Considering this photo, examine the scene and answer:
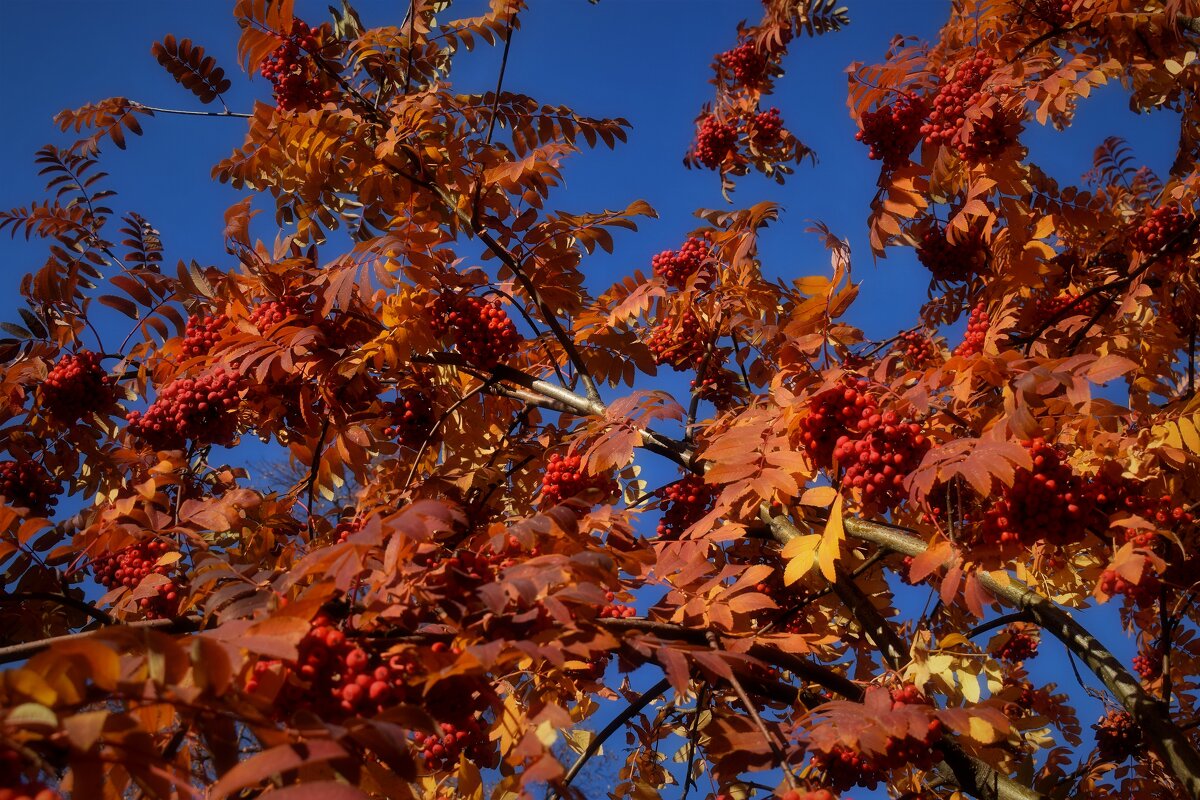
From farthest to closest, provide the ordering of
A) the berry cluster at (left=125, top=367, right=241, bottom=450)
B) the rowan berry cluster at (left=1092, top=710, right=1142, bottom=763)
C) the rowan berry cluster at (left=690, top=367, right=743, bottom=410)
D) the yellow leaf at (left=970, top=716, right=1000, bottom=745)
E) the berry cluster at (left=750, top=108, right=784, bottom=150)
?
the berry cluster at (left=750, top=108, right=784, bottom=150) → the rowan berry cluster at (left=1092, top=710, right=1142, bottom=763) → the rowan berry cluster at (left=690, top=367, right=743, bottom=410) → the berry cluster at (left=125, top=367, right=241, bottom=450) → the yellow leaf at (left=970, top=716, right=1000, bottom=745)

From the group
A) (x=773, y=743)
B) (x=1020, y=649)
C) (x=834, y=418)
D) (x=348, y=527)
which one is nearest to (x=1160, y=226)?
(x=834, y=418)

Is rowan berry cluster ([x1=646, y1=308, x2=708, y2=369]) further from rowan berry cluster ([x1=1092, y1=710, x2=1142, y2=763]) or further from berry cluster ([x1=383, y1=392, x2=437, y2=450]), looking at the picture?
rowan berry cluster ([x1=1092, y1=710, x2=1142, y2=763])

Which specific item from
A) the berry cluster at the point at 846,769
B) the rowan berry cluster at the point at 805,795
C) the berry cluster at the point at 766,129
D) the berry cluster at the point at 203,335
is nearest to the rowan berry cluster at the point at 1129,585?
the berry cluster at the point at 846,769

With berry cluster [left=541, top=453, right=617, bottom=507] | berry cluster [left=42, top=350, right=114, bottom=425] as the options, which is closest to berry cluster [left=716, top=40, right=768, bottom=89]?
berry cluster [left=541, top=453, right=617, bottom=507]

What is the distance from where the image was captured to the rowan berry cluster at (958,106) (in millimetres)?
3744

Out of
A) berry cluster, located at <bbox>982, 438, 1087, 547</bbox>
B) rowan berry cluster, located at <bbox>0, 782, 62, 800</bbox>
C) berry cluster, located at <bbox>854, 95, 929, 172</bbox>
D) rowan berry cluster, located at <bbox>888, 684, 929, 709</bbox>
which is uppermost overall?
berry cluster, located at <bbox>854, 95, 929, 172</bbox>

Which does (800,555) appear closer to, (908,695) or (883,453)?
(883,453)

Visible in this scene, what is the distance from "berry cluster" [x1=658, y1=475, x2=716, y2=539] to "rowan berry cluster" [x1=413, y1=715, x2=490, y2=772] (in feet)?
4.13

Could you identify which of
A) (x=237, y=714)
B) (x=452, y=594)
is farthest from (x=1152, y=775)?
(x=237, y=714)

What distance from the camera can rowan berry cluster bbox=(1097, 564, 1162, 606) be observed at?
8.40ft

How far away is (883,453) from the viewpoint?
2475 millimetres

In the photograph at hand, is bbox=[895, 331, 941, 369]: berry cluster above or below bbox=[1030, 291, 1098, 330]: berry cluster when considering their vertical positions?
below

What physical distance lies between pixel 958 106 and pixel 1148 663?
3.66m

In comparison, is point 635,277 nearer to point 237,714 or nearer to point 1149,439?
point 1149,439
